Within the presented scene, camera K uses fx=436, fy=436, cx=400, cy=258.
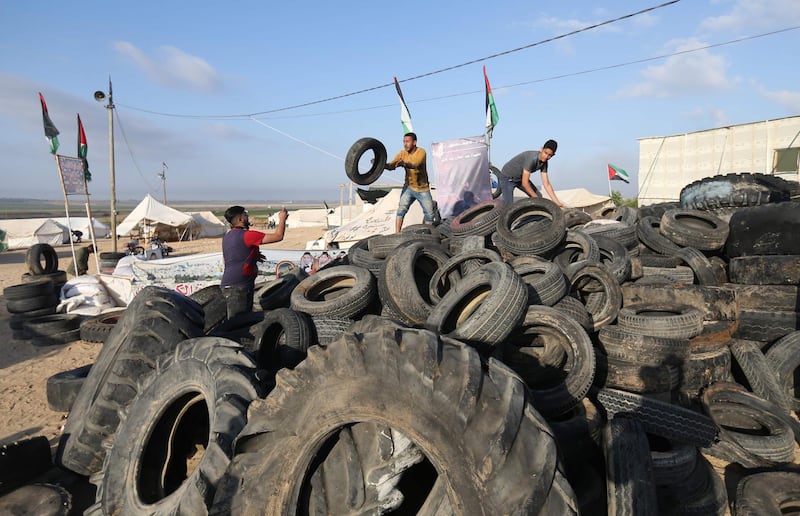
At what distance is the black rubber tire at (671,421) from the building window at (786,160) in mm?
21862

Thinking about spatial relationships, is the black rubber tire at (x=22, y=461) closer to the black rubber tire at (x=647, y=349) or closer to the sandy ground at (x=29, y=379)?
the sandy ground at (x=29, y=379)

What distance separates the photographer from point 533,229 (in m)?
5.81

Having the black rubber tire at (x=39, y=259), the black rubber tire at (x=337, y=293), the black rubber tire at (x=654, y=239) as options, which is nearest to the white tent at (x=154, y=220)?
the black rubber tire at (x=39, y=259)

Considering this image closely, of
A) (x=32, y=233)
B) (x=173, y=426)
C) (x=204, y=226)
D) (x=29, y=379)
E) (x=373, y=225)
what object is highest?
→ (x=373, y=225)

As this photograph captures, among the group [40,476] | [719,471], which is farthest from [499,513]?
[40,476]

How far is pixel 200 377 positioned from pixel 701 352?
4.30 m

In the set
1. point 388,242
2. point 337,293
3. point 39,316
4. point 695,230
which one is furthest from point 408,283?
point 39,316

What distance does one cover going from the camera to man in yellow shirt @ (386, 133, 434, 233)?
797 cm

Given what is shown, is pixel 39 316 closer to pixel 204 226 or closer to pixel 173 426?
pixel 173 426

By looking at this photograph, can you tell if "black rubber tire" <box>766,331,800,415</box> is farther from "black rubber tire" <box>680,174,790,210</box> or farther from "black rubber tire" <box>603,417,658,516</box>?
"black rubber tire" <box>680,174,790,210</box>

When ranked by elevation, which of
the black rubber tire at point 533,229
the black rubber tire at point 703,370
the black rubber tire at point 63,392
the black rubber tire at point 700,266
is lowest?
the black rubber tire at point 63,392

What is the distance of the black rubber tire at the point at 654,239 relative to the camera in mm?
5926

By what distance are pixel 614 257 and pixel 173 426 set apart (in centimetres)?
516

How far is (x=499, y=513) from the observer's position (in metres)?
1.58
